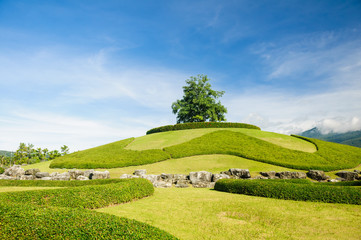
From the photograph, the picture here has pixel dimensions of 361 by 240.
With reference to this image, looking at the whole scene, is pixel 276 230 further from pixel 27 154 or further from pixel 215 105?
pixel 27 154

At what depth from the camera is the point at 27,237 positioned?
6.10 m

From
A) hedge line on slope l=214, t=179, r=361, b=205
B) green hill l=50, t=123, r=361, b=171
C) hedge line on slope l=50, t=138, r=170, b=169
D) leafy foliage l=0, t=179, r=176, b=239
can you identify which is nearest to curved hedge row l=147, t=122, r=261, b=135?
green hill l=50, t=123, r=361, b=171

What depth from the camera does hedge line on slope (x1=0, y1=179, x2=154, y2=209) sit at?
9.45 metres

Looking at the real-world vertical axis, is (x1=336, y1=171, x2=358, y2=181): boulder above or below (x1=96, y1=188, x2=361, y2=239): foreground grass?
above

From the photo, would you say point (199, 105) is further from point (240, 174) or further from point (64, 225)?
point (64, 225)

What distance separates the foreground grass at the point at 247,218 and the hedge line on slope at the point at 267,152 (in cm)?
1666

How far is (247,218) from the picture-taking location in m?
8.23

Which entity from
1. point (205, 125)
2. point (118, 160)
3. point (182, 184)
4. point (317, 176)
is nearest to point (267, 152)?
point (317, 176)

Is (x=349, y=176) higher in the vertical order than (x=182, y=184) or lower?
higher

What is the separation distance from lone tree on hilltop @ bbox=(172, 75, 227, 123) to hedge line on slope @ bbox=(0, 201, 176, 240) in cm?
4811

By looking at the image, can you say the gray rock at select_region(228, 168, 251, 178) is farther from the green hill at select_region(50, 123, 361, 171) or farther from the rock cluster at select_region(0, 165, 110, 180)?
the rock cluster at select_region(0, 165, 110, 180)

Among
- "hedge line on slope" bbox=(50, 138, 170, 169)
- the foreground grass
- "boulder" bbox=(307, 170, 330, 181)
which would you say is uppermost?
"hedge line on slope" bbox=(50, 138, 170, 169)

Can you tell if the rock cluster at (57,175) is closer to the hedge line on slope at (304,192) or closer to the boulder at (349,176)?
the hedge line on slope at (304,192)

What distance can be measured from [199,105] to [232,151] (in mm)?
28771
